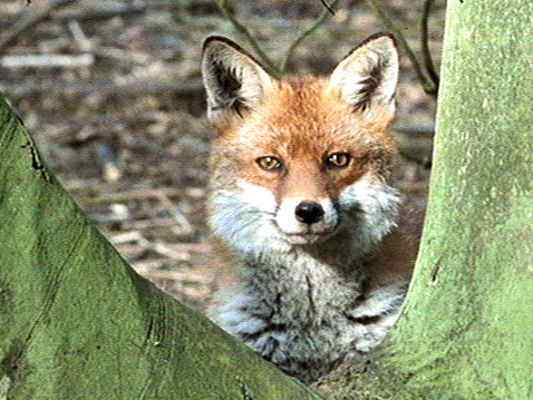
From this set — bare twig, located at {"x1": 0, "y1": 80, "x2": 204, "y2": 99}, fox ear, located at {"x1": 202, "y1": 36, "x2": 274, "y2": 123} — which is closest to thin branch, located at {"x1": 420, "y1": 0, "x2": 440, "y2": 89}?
fox ear, located at {"x1": 202, "y1": 36, "x2": 274, "y2": 123}

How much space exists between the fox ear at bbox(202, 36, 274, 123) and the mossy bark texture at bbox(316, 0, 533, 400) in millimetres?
1971

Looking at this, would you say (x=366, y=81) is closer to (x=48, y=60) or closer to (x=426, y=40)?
(x=426, y=40)

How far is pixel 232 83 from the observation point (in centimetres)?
523

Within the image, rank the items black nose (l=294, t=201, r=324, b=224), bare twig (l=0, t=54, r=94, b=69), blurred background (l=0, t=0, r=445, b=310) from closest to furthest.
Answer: black nose (l=294, t=201, r=324, b=224) → blurred background (l=0, t=0, r=445, b=310) → bare twig (l=0, t=54, r=94, b=69)

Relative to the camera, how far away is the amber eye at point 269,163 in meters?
4.95

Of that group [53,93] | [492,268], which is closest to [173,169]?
[53,93]

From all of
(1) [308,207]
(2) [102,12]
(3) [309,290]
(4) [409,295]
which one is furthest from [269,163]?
(2) [102,12]

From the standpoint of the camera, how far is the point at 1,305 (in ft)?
8.83

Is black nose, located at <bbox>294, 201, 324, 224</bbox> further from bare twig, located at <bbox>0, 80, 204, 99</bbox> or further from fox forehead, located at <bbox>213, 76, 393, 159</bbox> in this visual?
bare twig, located at <bbox>0, 80, 204, 99</bbox>

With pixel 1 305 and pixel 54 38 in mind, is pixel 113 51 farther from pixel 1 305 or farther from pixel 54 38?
pixel 1 305

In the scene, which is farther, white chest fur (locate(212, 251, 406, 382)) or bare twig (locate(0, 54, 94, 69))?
bare twig (locate(0, 54, 94, 69))

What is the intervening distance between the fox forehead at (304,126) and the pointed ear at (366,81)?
37mm

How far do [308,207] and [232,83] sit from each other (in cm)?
80

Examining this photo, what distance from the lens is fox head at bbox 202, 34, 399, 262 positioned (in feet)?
15.8
